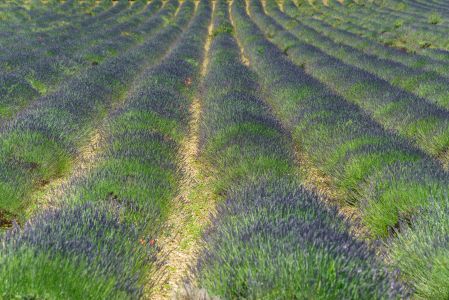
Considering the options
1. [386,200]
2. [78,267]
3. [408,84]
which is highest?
[78,267]

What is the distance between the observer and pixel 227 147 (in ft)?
16.7

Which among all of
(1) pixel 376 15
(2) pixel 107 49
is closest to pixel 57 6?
(2) pixel 107 49

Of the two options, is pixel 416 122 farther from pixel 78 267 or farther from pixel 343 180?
pixel 78 267

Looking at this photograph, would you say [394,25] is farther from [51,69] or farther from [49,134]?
[49,134]

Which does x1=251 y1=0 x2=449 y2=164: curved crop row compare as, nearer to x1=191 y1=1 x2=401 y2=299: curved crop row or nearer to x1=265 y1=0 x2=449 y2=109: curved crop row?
x1=265 y1=0 x2=449 y2=109: curved crop row

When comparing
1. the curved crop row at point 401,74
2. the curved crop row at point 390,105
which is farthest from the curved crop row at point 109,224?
the curved crop row at point 401,74

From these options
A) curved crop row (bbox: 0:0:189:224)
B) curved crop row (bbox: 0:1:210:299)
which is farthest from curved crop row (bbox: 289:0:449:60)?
curved crop row (bbox: 0:1:210:299)

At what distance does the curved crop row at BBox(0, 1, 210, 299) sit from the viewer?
7.66 ft

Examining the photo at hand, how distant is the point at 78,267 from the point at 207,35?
16.4 m

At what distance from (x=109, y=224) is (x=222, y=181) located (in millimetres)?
1708

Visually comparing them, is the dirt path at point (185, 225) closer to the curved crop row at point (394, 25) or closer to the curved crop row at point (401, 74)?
the curved crop row at point (401, 74)

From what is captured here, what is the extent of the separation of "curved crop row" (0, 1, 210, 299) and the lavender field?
Answer: 1 cm

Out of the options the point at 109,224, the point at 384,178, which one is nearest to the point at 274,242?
the point at 109,224

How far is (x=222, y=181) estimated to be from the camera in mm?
4648
